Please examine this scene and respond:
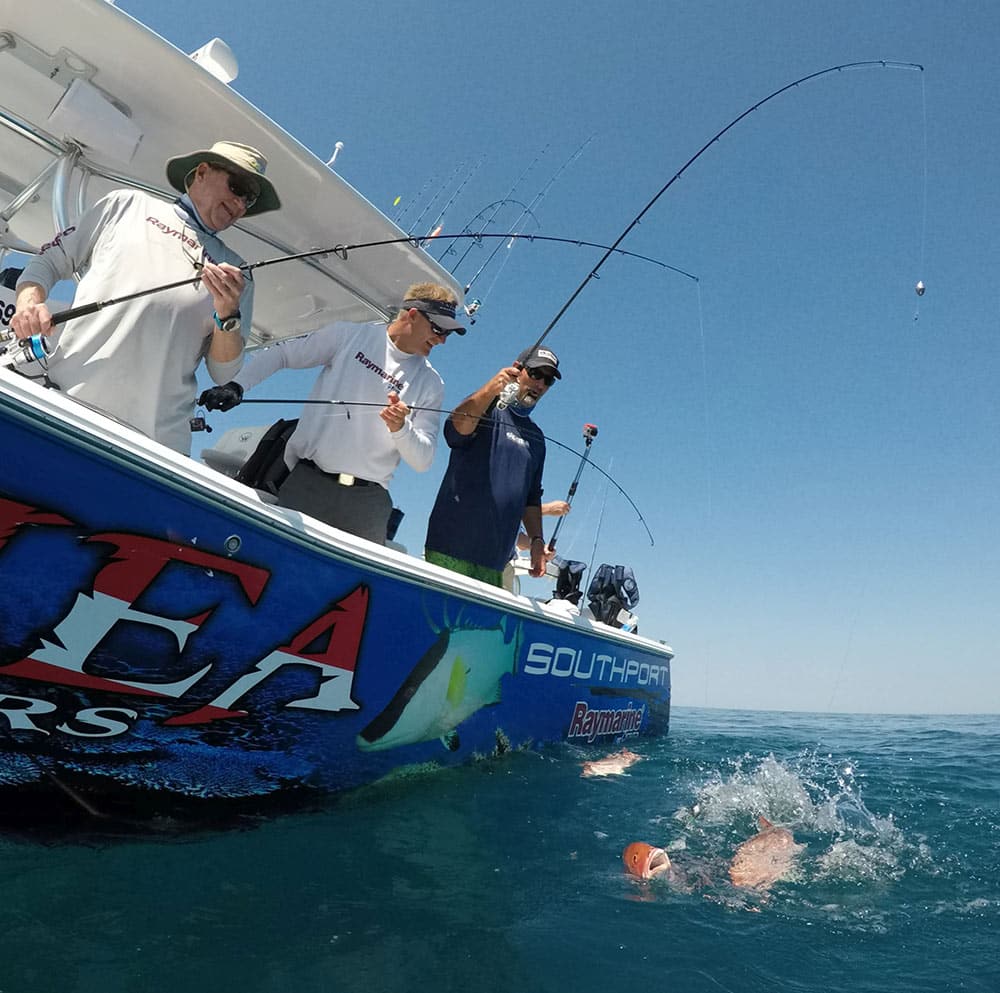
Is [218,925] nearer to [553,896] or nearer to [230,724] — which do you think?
[230,724]

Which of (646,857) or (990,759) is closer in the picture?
(646,857)

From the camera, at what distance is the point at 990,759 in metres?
7.10

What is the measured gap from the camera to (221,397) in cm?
238

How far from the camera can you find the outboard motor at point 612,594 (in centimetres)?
583

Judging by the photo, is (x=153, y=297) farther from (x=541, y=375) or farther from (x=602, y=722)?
(x=602, y=722)

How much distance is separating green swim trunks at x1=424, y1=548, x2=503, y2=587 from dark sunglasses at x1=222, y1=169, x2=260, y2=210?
1.93 metres

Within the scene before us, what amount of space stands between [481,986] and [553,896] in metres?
0.59

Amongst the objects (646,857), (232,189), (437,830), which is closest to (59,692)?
(437,830)

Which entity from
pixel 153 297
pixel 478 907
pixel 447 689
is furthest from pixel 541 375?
pixel 478 907

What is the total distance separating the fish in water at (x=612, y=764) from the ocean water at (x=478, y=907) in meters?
0.68

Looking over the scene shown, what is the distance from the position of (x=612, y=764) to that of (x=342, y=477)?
2734 millimetres

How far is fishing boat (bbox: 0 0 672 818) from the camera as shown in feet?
5.40

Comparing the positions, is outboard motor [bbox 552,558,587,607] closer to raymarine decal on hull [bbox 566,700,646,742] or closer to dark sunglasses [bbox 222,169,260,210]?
raymarine decal on hull [bbox 566,700,646,742]

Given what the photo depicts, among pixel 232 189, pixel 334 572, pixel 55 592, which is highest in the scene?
pixel 232 189
